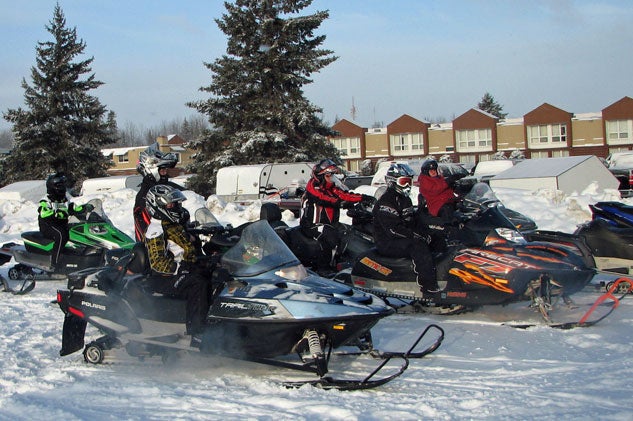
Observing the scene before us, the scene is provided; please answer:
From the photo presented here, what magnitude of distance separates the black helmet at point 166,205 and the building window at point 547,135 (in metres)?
56.7

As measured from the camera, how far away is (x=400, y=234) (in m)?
7.33

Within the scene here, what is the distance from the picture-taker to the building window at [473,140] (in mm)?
60188

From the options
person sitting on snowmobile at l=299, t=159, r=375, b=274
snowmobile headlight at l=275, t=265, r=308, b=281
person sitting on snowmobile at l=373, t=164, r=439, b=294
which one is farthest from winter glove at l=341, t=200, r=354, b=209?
snowmobile headlight at l=275, t=265, r=308, b=281

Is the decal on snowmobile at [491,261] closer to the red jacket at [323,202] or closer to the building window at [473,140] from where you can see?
the red jacket at [323,202]

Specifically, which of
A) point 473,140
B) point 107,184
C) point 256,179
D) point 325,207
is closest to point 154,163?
point 325,207

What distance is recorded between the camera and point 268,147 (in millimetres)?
30047

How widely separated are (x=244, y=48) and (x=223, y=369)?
27.0 meters

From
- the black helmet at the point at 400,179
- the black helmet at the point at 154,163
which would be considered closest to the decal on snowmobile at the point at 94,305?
the black helmet at the point at 154,163

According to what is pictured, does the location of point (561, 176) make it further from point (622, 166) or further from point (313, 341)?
point (622, 166)

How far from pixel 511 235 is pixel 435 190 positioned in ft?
7.35

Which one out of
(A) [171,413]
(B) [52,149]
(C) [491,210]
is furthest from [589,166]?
(B) [52,149]

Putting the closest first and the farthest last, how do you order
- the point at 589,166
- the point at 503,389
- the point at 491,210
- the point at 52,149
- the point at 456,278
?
1. the point at 503,389
2. the point at 456,278
3. the point at 491,210
4. the point at 589,166
5. the point at 52,149

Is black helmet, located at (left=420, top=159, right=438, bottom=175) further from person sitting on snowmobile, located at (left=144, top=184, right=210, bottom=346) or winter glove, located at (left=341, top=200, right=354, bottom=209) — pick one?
person sitting on snowmobile, located at (left=144, top=184, right=210, bottom=346)

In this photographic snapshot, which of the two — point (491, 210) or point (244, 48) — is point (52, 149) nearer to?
point (244, 48)
